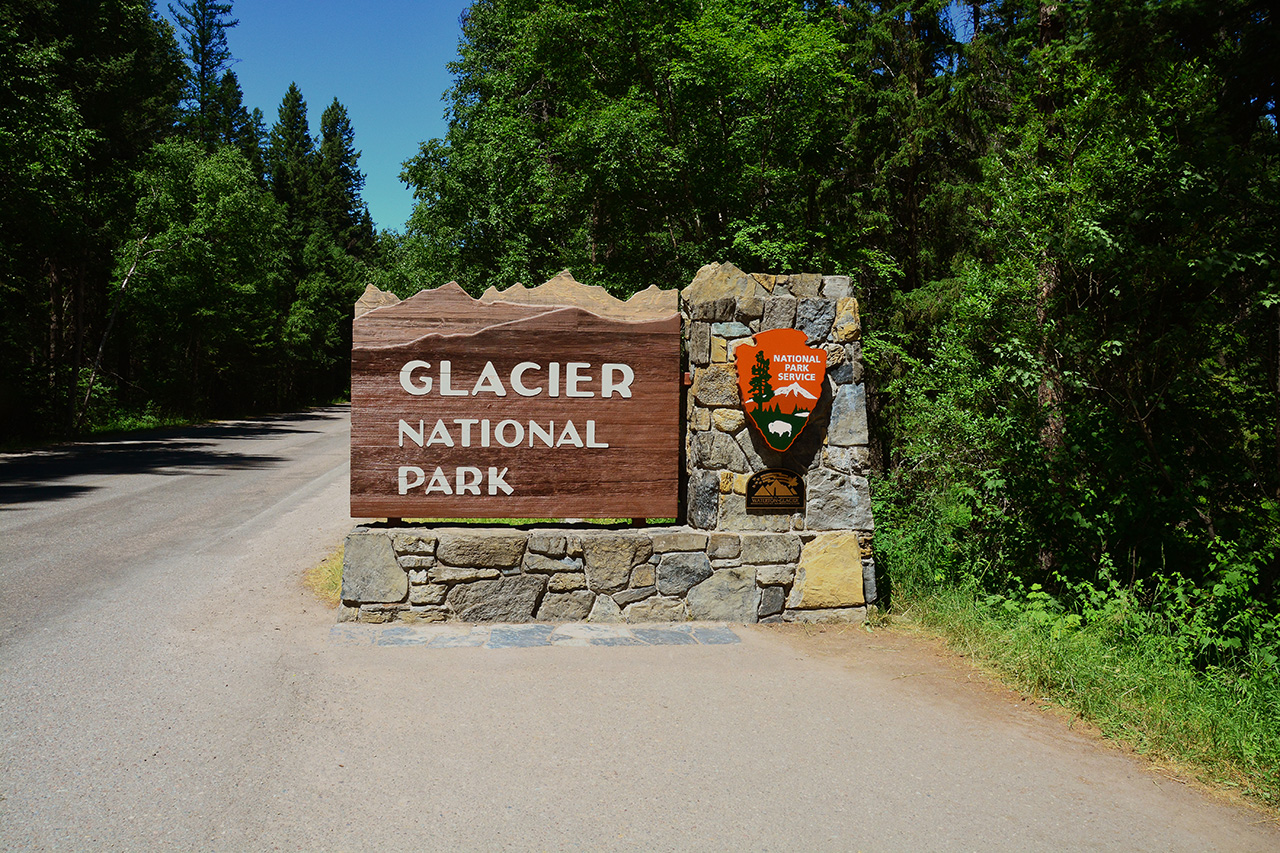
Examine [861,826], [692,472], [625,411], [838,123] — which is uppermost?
[838,123]

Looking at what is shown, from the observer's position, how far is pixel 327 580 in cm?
700

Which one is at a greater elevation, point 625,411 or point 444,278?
point 444,278

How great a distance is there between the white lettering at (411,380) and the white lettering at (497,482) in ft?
2.58

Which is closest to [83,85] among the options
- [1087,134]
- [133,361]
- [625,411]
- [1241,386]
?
[133,361]

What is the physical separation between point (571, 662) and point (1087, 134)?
6.16m

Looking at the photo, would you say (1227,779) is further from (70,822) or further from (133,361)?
(133,361)

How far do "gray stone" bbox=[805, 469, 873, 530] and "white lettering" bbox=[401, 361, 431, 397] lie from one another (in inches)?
120

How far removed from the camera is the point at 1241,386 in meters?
7.09

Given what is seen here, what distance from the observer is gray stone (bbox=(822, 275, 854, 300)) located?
625cm

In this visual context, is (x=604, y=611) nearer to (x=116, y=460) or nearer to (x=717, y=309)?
(x=717, y=309)

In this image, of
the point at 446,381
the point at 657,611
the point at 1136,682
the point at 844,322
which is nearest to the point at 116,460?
the point at 446,381

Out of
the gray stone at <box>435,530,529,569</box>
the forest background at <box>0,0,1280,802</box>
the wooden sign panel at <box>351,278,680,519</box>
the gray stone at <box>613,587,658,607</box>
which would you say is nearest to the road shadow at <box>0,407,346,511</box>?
the forest background at <box>0,0,1280,802</box>

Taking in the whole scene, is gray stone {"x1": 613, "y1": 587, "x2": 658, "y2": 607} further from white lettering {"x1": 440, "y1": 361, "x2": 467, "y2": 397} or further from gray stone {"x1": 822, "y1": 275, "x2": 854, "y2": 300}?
gray stone {"x1": 822, "y1": 275, "x2": 854, "y2": 300}

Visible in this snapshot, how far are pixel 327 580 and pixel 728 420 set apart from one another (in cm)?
380
